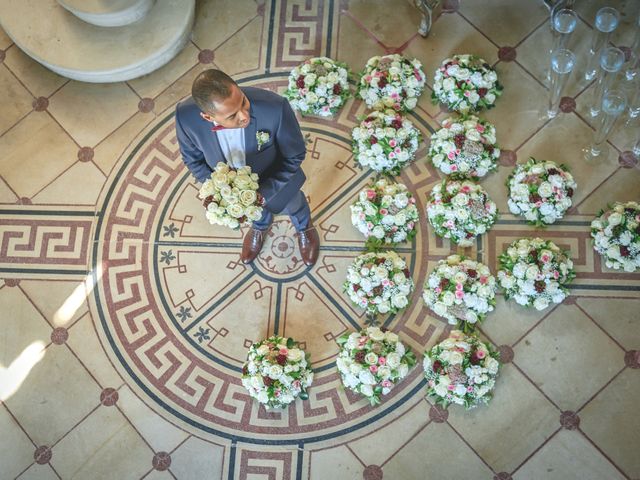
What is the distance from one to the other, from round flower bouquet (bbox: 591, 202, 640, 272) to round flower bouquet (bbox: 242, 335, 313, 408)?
2.04 meters

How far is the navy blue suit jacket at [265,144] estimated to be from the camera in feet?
10.7

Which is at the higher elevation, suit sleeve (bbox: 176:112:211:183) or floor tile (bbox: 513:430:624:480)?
suit sleeve (bbox: 176:112:211:183)

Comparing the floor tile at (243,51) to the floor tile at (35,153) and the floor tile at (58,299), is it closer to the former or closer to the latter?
the floor tile at (35,153)

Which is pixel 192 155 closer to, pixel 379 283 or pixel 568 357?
pixel 379 283

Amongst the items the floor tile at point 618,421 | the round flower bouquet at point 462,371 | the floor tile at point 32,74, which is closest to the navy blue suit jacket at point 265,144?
the round flower bouquet at point 462,371

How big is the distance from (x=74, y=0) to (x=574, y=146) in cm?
Result: 370

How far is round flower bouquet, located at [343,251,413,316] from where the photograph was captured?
422cm

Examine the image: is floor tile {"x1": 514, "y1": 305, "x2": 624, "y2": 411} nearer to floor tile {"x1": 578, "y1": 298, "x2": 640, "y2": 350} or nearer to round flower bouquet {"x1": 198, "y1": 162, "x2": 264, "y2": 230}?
floor tile {"x1": 578, "y1": 298, "x2": 640, "y2": 350}

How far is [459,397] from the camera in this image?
3.99 meters

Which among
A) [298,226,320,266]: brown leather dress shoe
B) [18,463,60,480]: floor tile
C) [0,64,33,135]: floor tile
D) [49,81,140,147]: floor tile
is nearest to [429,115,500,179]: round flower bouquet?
[298,226,320,266]: brown leather dress shoe

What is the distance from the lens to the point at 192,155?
3531mm

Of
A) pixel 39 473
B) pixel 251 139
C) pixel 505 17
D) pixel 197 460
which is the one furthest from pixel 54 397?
pixel 505 17

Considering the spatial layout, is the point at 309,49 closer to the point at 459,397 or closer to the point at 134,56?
the point at 134,56

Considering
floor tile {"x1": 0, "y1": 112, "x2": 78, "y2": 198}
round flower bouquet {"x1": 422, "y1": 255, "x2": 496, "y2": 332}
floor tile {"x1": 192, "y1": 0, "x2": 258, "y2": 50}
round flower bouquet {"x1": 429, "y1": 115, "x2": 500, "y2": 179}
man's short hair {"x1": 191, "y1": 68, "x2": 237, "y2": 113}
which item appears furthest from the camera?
floor tile {"x1": 192, "y1": 0, "x2": 258, "y2": 50}
